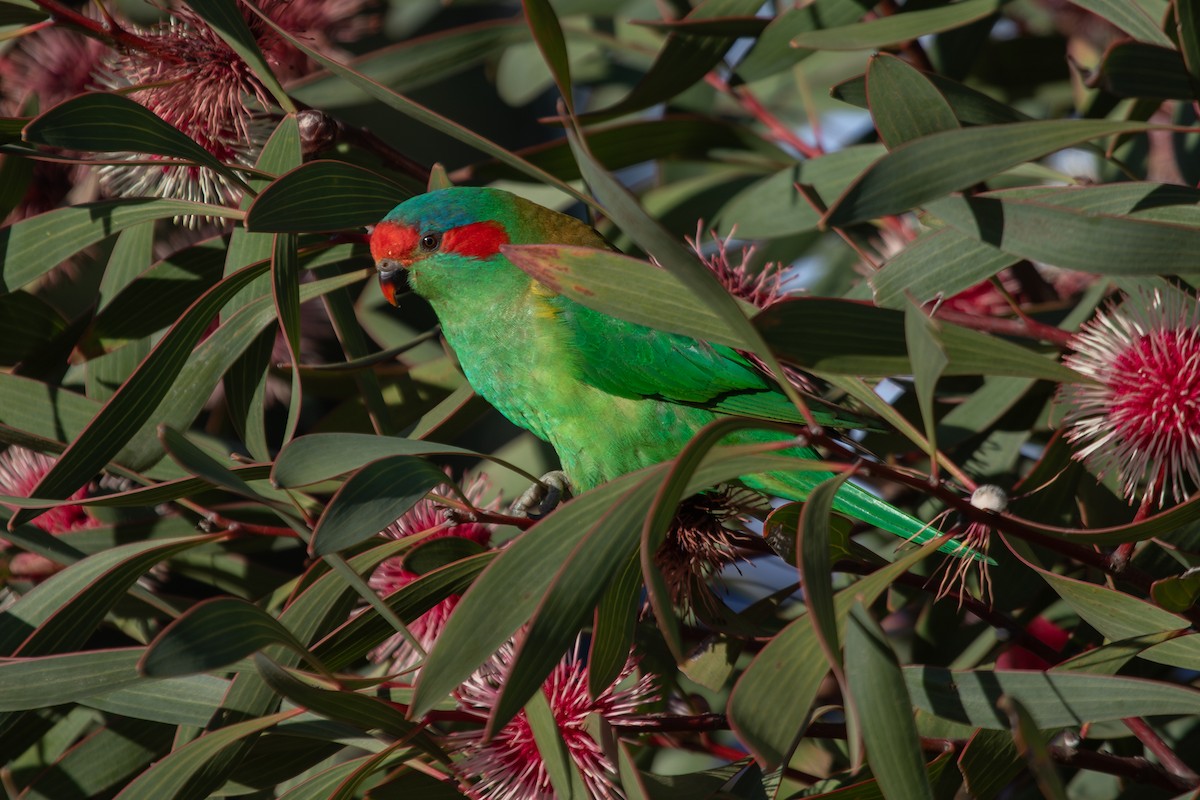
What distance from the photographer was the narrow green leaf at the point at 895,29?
5.45ft

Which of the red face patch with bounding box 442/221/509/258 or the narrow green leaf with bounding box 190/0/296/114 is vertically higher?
the narrow green leaf with bounding box 190/0/296/114

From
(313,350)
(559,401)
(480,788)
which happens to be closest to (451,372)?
(559,401)

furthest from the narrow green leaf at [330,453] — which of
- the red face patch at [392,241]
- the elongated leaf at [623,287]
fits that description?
the red face patch at [392,241]

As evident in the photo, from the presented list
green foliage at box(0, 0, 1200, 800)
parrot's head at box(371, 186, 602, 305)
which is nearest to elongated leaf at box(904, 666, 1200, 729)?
green foliage at box(0, 0, 1200, 800)

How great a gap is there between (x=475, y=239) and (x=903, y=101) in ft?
2.97

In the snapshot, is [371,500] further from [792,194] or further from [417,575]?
[792,194]

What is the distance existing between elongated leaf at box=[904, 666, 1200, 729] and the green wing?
2.06 feet

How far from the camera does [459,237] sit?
1.97 metres

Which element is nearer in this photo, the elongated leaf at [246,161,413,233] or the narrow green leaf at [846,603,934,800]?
the narrow green leaf at [846,603,934,800]

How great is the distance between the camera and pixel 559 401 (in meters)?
1.89

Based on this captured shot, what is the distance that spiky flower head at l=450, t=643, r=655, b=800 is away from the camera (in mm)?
1417

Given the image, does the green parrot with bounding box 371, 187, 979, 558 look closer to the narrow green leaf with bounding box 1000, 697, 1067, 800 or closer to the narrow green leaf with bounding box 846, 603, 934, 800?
the narrow green leaf with bounding box 846, 603, 934, 800

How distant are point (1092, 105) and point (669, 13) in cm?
87

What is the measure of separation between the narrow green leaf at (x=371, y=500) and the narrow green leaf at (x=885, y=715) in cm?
50
